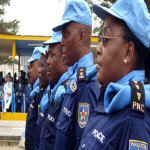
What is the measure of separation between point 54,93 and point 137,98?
1.78m

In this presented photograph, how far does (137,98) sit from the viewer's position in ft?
4.38

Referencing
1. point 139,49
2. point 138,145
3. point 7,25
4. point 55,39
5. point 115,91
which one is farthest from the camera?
point 7,25

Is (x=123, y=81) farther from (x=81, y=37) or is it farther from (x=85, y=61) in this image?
(x=81, y=37)

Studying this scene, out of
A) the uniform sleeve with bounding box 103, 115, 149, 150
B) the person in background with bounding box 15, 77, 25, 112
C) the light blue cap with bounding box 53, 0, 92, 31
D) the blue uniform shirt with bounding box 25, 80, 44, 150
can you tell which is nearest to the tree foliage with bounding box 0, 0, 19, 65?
the person in background with bounding box 15, 77, 25, 112

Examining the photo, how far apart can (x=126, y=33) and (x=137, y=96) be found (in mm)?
405

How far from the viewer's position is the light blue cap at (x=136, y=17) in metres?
1.51

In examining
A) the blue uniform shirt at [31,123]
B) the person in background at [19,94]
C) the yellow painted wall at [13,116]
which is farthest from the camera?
the person in background at [19,94]

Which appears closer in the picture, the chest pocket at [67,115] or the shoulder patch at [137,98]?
the shoulder patch at [137,98]

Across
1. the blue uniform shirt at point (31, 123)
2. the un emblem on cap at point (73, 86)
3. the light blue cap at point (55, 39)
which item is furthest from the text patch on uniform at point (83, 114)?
the blue uniform shirt at point (31, 123)

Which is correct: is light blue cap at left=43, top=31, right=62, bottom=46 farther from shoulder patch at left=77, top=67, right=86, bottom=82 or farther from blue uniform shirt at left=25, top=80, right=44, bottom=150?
blue uniform shirt at left=25, top=80, right=44, bottom=150

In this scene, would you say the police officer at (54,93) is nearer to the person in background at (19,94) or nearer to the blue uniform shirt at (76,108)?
the blue uniform shirt at (76,108)

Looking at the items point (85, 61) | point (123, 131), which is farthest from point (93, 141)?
point (85, 61)

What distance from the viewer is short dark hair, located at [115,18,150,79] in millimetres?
1539

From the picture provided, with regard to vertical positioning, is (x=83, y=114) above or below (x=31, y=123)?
above
